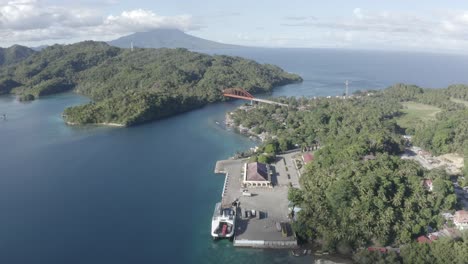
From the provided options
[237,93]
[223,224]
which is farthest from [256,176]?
[237,93]

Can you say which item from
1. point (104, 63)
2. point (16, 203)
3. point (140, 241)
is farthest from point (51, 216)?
point (104, 63)

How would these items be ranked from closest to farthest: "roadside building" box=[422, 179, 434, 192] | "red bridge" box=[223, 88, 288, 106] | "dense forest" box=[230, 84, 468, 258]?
"dense forest" box=[230, 84, 468, 258] < "roadside building" box=[422, 179, 434, 192] < "red bridge" box=[223, 88, 288, 106]

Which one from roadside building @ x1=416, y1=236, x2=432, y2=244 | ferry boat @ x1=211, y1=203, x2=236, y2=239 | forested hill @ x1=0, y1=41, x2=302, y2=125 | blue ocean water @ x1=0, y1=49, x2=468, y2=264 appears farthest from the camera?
forested hill @ x1=0, y1=41, x2=302, y2=125

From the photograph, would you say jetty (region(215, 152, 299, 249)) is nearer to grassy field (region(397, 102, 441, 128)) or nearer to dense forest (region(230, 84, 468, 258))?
dense forest (region(230, 84, 468, 258))

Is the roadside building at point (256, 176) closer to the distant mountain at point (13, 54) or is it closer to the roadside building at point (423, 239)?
the roadside building at point (423, 239)

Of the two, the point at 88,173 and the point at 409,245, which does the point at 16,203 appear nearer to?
the point at 88,173

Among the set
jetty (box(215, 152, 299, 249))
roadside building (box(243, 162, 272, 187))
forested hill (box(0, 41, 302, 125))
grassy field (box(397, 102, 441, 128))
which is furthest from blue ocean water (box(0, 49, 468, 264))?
grassy field (box(397, 102, 441, 128))

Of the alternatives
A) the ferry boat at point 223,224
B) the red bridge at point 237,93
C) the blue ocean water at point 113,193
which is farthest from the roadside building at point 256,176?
the red bridge at point 237,93
